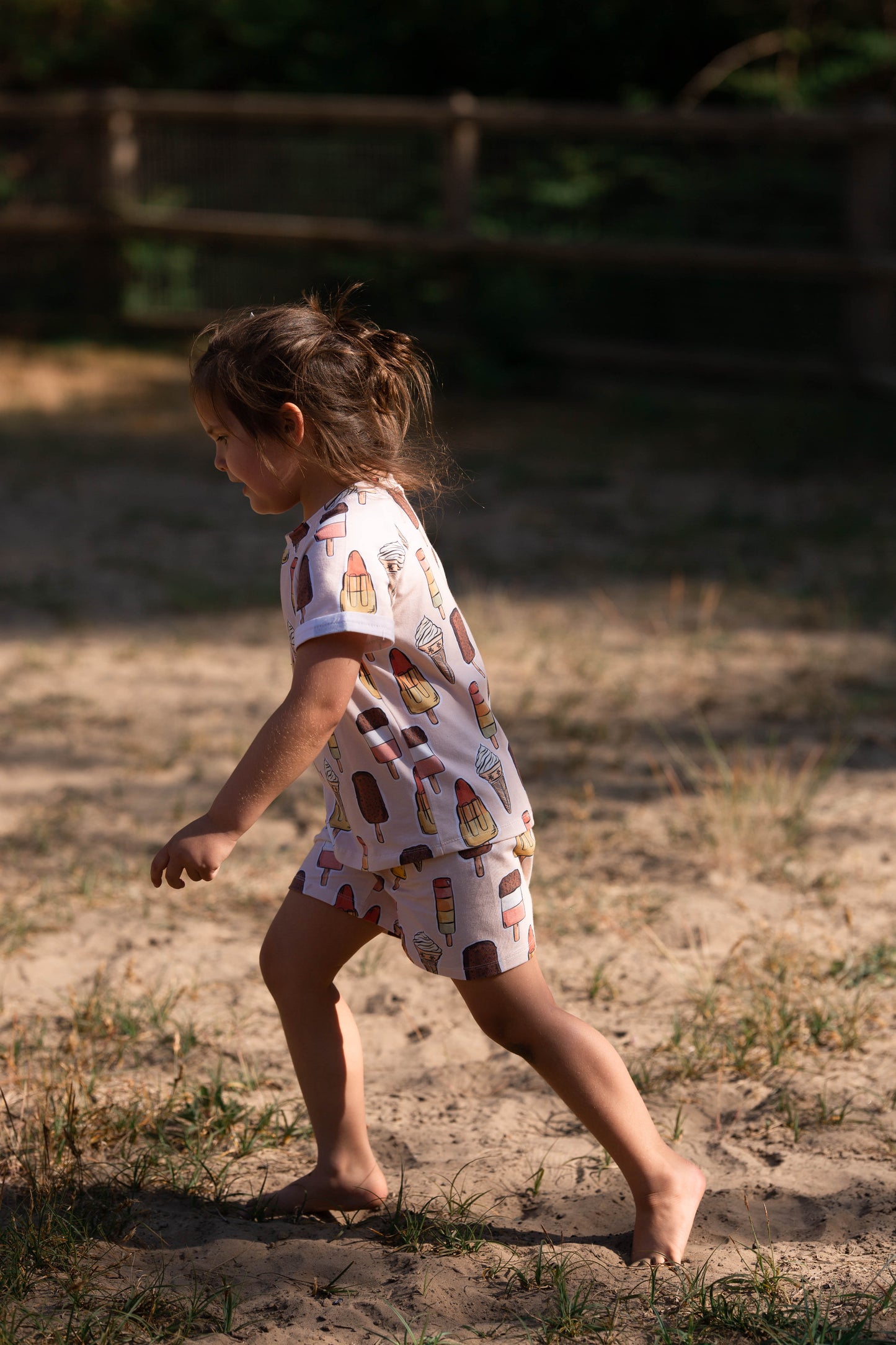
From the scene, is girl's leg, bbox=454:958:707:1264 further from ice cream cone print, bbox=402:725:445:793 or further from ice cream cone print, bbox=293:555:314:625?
ice cream cone print, bbox=293:555:314:625

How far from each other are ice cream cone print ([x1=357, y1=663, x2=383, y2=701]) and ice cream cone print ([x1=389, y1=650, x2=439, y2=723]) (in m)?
0.03

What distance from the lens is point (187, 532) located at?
21.4 ft

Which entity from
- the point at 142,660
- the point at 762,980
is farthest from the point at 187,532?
the point at 762,980

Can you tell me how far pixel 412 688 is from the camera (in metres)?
1.88

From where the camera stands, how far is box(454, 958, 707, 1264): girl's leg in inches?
75.4

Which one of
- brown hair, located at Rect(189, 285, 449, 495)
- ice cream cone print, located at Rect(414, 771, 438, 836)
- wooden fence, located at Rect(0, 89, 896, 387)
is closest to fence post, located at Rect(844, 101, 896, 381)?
wooden fence, located at Rect(0, 89, 896, 387)

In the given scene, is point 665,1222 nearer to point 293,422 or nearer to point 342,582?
point 342,582

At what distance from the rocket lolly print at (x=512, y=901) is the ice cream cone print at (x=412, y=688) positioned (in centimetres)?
24

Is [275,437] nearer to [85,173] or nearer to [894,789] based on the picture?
[894,789]

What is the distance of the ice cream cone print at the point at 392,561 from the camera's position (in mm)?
1839

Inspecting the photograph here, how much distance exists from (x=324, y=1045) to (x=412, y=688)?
0.60 meters

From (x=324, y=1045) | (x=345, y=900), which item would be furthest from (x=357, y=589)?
(x=324, y=1045)

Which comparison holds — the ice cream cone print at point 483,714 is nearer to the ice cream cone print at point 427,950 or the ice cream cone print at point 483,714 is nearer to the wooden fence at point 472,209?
the ice cream cone print at point 427,950

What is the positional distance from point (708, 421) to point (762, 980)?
5911mm
